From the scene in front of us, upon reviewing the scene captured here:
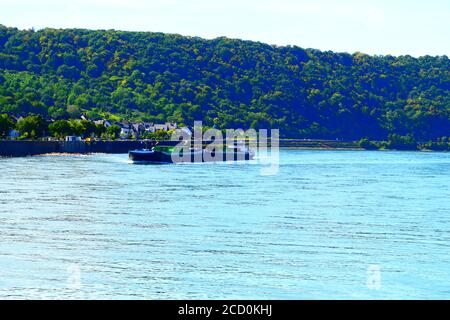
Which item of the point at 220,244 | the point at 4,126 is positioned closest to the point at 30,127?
the point at 4,126

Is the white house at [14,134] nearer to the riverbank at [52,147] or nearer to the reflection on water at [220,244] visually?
the riverbank at [52,147]

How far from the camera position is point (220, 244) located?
42.0 metres

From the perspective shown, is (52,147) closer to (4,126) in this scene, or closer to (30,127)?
(4,126)

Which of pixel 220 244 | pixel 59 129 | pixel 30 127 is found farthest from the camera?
pixel 59 129

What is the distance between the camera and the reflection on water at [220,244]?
31.8m

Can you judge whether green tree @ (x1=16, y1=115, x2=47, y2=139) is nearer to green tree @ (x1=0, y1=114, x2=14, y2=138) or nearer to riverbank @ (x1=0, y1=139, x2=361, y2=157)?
green tree @ (x1=0, y1=114, x2=14, y2=138)

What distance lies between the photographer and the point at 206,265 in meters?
36.1

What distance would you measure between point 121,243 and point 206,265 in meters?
7.02

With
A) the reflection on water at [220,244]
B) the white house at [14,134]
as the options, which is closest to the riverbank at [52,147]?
the white house at [14,134]

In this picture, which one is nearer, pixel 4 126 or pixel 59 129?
pixel 4 126

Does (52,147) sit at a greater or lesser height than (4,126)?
lesser

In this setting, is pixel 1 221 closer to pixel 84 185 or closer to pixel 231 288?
pixel 231 288

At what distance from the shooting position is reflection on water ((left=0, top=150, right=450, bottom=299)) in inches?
1254
